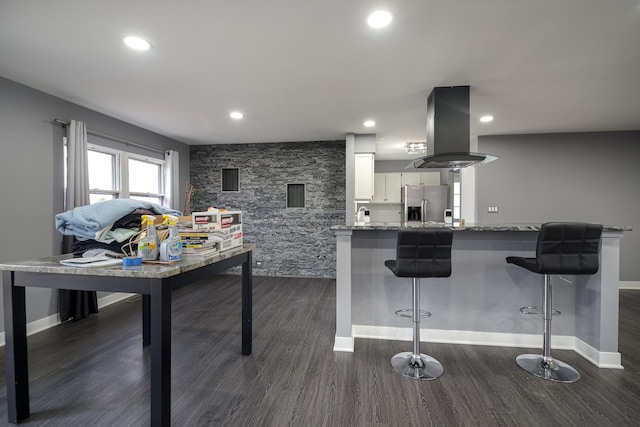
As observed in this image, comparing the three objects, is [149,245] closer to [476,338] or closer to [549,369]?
[476,338]

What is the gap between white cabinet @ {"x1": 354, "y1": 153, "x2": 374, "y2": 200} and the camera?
4910 millimetres

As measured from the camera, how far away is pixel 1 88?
8.82 ft

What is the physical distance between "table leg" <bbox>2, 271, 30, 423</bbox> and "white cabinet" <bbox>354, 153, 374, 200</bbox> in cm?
414

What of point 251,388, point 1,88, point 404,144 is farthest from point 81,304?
point 404,144

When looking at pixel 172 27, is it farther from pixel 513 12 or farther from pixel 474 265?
pixel 474 265

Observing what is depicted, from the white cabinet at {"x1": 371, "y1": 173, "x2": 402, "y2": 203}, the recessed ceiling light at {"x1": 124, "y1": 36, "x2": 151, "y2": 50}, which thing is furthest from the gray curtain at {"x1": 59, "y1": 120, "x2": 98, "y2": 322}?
the white cabinet at {"x1": 371, "y1": 173, "x2": 402, "y2": 203}

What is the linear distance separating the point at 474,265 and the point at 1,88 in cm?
474

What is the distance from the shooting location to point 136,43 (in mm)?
2150

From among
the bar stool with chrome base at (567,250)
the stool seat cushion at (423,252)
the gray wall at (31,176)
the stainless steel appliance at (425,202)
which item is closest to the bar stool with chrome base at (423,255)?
the stool seat cushion at (423,252)

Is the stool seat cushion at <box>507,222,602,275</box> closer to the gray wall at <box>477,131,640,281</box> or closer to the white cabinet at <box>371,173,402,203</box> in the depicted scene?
the gray wall at <box>477,131,640,281</box>

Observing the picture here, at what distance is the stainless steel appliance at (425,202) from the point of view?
635 centimetres

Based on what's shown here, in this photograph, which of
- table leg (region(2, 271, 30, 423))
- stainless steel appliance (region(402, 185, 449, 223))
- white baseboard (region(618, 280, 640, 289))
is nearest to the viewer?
table leg (region(2, 271, 30, 423))

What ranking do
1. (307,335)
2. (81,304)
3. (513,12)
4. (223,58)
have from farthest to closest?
(81,304) < (307,335) < (223,58) < (513,12)

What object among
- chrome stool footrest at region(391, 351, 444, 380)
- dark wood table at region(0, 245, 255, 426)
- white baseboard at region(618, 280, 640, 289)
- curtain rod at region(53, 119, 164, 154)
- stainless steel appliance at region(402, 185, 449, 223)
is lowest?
chrome stool footrest at region(391, 351, 444, 380)
